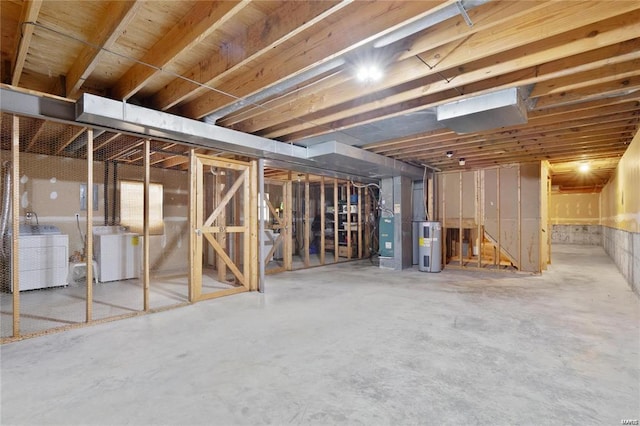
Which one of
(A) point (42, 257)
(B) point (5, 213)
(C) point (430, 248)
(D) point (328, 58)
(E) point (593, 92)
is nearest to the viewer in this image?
(D) point (328, 58)

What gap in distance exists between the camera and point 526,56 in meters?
2.39

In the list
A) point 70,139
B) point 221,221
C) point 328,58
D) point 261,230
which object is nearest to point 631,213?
point 328,58

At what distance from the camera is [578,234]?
41.3ft

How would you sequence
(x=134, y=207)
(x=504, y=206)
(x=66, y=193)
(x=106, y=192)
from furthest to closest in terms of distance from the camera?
(x=504, y=206) → (x=134, y=207) → (x=106, y=192) → (x=66, y=193)

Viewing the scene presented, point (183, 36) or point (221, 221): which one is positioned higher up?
point (183, 36)

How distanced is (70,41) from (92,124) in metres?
0.99

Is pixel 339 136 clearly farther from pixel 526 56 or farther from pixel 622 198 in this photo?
pixel 622 198

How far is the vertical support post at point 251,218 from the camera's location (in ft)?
15.8

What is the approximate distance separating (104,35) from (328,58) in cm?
151

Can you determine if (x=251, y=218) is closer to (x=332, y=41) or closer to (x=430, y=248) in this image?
(x=332, y=41)

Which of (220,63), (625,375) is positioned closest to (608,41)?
(625,375)

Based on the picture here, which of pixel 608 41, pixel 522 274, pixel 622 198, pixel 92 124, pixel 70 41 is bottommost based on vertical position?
pixel 522 274

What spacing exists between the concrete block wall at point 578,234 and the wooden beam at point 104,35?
605 inches

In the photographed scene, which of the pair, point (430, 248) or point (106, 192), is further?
point (430, 248)
